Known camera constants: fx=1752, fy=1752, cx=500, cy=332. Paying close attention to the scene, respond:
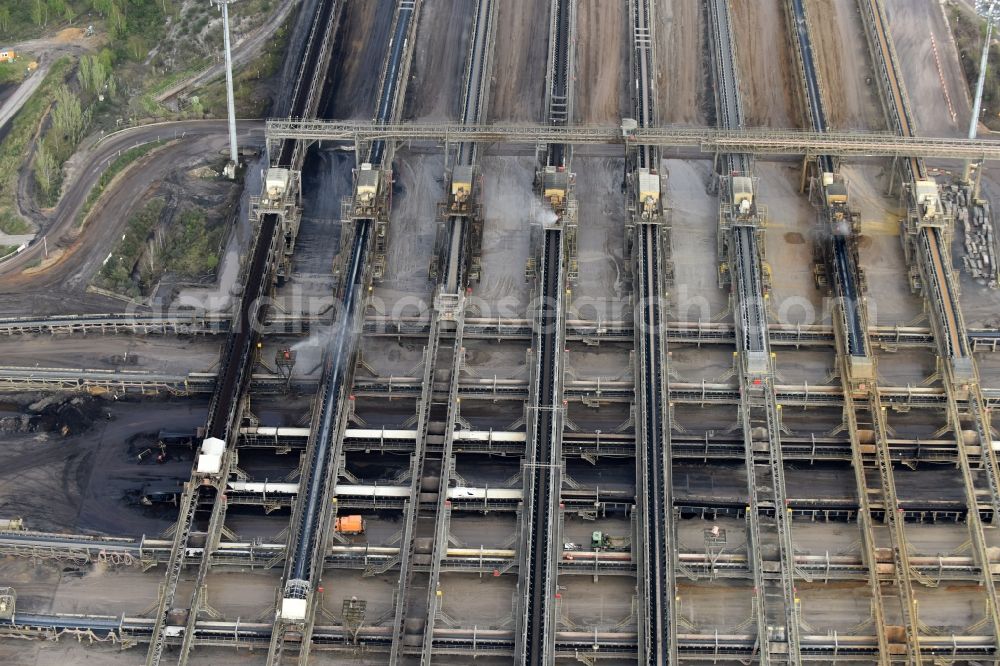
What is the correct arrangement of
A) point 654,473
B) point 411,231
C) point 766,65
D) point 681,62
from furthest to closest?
point 681,62 < point 766,65 < point 411,231 < point 654,473

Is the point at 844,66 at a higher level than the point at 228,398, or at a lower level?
higher

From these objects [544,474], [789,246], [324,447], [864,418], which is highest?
[789,246]

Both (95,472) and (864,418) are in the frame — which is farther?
(864,418)

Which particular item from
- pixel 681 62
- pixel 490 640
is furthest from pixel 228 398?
pixel 681 62

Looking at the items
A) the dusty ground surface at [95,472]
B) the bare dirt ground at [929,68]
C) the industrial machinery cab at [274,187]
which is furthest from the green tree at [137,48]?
the bare dirt ground at [929,68]

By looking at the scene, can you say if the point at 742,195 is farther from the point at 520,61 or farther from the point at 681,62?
the point at 520,61

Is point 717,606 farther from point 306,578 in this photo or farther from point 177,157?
point 177,157
